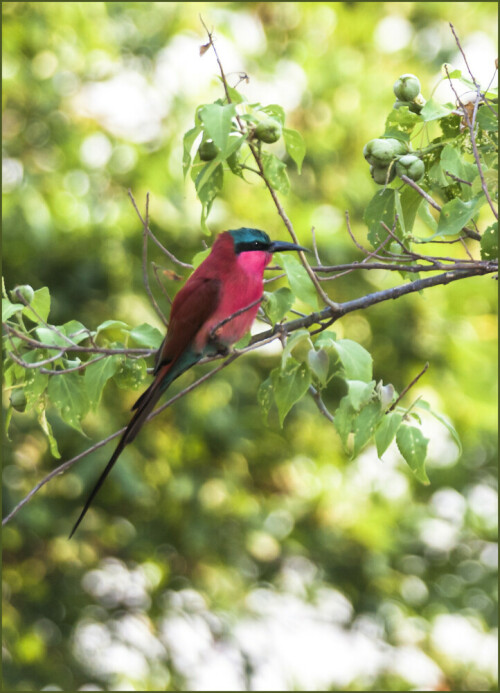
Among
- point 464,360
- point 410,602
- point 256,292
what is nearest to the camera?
point 256,292

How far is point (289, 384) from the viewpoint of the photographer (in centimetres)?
129

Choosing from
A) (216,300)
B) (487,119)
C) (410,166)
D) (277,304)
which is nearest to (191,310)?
(216,300)

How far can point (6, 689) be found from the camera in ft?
13.0

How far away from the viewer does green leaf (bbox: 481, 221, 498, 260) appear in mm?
1209

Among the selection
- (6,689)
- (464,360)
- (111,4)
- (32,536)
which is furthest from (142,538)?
(111,4)

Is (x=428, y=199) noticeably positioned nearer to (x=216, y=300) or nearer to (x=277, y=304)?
(x=277, y=304)

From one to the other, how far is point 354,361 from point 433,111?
390 mm

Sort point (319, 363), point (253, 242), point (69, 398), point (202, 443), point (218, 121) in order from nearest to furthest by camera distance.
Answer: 1. point (218, 121)
2. point (319, 363)
3. point (69, 398)
4. point (253, 242)
5. point (202, 443)

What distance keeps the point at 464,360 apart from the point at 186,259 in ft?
4.75

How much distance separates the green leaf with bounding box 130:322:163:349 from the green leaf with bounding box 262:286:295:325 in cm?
21

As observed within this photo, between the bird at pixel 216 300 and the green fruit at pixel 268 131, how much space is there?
27cm

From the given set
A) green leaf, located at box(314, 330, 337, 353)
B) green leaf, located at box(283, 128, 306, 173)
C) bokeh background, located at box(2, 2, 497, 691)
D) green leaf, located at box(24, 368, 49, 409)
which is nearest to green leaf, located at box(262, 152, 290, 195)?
green leaf, located at box(283, 128, 306, 173)

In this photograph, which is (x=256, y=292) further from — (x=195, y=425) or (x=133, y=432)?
(x=195, y=425)

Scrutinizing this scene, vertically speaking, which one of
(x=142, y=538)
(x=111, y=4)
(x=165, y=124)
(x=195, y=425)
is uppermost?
(x=111, y=4)
